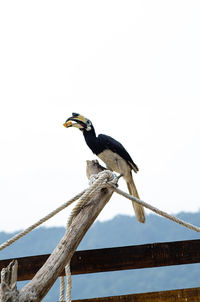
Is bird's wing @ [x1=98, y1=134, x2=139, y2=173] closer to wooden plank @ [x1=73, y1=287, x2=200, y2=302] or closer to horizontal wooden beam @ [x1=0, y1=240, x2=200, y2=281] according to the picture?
horizontal wooden beam @ [x1=0, y1=240, x2=200, y2=281]

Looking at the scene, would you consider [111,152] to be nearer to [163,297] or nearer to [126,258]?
[126,258]

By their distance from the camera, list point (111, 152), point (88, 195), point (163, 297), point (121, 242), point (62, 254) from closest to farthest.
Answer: point (62, 254) → point (88, 195) → point (163, 297) → point (111, 152) → point (121, 242)

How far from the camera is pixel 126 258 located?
1755mm

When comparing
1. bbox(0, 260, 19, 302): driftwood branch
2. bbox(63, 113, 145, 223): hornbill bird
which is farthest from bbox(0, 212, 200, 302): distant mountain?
bbox(0, 260, 19, 302): driftwood branch

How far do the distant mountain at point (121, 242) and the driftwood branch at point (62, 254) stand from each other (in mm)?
30275

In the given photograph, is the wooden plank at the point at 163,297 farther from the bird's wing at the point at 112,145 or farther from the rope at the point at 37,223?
the bird's wing at the point at 112,145

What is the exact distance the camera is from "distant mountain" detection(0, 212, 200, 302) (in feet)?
107

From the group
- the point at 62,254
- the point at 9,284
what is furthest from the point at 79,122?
the point at 9,284

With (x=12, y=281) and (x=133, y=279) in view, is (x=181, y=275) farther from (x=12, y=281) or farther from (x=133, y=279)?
(x=12, y=281)

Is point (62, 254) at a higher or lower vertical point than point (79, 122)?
lower

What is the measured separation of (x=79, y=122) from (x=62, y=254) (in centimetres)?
130

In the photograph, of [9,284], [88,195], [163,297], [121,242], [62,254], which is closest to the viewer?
[9,284]

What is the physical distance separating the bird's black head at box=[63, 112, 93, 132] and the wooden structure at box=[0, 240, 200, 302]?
0.72 m

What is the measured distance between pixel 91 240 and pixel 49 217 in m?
36.8
